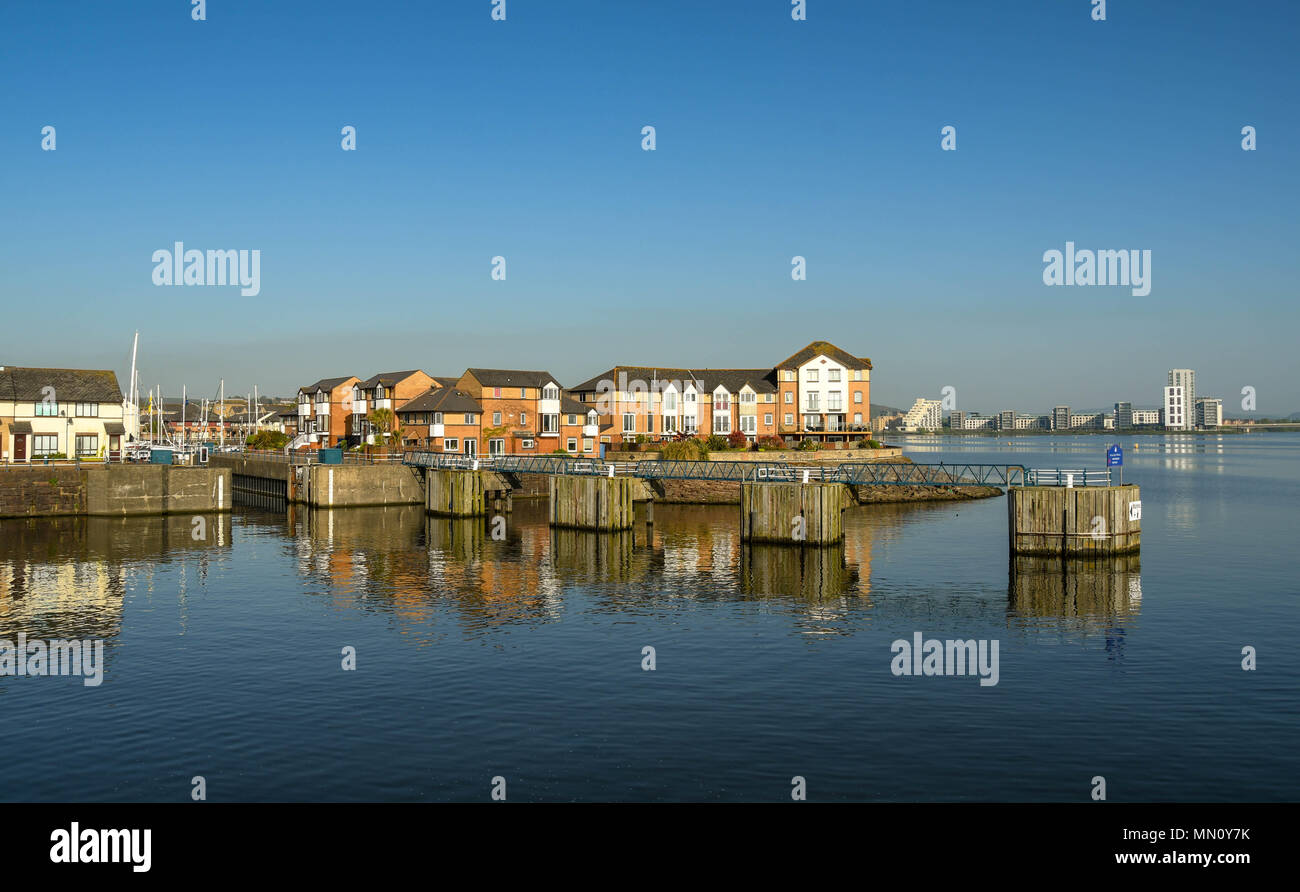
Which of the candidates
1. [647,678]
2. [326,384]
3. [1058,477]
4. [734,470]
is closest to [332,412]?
[326,384]

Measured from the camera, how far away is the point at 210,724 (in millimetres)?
24281

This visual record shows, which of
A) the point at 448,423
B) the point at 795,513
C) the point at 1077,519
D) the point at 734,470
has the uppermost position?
the point at 448,423

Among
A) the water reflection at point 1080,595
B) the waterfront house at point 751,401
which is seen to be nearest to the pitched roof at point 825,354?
the waterfront house at point 751,401

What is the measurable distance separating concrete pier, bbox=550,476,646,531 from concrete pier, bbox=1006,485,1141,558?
25.4 m

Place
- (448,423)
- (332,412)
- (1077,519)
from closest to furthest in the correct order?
(1077,519) → (448,423) → (332,412)

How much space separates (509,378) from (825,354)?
39.6 m

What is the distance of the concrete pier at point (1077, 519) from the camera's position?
4744 cm

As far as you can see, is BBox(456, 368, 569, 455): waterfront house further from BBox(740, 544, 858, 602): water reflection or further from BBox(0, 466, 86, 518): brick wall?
BBox(740, 544, 858, 602): water reflection

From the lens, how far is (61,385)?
272 feet

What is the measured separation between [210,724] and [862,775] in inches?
634

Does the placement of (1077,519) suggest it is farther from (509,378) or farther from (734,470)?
(509,378)

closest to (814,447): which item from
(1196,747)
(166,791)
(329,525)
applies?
(329,525)

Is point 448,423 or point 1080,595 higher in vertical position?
point 448,423

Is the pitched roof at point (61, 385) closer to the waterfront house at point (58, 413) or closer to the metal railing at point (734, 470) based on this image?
the waterfront house at point (58, 413)
